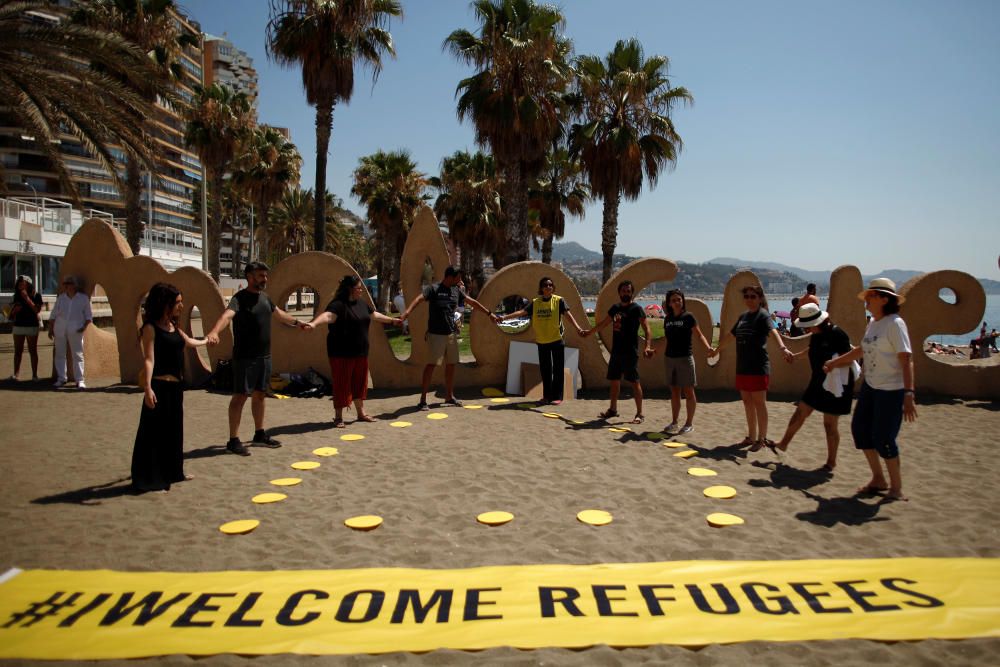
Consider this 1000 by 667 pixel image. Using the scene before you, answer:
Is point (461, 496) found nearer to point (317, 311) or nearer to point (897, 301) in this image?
point (897, 301)

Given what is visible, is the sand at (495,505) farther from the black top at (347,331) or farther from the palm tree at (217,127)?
the palm tree at (217,127)

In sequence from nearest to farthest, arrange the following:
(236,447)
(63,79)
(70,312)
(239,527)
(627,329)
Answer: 1. (239,527)
2. (236,447)
3. (627,329)
4. (63,79)
5. (70,312)

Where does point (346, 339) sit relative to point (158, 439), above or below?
above

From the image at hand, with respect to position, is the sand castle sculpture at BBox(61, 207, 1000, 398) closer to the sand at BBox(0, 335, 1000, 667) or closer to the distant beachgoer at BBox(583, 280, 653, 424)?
the distant beachgoer at BBox(583, 280, 653, 424)

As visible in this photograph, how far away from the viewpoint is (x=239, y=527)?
187 inches

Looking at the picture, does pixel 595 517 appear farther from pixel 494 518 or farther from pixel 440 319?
pixel 440 319

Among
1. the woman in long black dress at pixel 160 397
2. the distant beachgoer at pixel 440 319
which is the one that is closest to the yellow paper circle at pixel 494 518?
the woman in long black dress at pixel 160 397

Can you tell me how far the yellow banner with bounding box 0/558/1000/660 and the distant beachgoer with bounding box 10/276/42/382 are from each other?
9.50 meters

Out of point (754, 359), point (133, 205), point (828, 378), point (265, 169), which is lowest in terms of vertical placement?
point (828, 378)

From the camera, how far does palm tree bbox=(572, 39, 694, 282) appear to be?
899 inches

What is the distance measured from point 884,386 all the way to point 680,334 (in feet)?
9.61

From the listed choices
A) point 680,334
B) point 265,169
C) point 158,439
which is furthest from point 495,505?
point 265,169

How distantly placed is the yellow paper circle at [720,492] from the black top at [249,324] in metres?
4.99

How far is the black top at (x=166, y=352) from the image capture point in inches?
217
